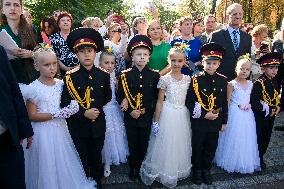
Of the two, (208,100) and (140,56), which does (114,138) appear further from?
(208,100)

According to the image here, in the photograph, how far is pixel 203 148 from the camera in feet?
16.0

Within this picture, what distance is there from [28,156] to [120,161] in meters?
1.77

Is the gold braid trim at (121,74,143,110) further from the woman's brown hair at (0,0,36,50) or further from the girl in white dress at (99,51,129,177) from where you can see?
the woman's brown hair at (0,0,36,50)

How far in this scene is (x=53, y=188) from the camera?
394cm

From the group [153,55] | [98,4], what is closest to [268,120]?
[153,55]

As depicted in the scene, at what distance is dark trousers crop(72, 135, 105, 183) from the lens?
4.34m

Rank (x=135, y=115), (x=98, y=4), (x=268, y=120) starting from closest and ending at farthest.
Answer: (x=135, y=115), (x=268, y=120), (x=98, y=4)

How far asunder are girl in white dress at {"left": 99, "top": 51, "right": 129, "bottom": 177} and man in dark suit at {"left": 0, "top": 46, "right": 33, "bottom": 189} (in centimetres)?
211

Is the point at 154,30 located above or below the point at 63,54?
above

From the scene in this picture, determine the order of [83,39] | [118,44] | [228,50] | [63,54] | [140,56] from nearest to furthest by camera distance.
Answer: [83,39] → [140,56] → [63,54] → [228,50] → [118,44]

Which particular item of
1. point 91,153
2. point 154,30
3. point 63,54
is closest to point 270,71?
point 154,30

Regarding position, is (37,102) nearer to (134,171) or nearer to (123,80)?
(123,80)

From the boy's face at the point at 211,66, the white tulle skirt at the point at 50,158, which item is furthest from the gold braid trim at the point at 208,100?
the white tulle skirt at the point at 50,158

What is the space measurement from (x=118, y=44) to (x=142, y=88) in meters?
2.01
